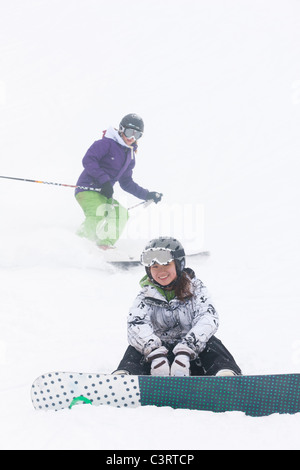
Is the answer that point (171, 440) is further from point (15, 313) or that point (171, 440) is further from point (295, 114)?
point (295, 114)

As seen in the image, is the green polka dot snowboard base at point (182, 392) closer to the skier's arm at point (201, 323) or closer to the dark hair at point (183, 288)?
the skier's arm at point (201, 323)

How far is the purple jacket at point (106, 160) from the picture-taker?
23.4 ft

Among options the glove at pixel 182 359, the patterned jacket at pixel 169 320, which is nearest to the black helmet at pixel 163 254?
the patterned jacket at pixel 169 320

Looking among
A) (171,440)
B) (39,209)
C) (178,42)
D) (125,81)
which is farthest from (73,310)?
(178,42)

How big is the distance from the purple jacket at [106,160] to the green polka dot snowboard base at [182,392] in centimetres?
460

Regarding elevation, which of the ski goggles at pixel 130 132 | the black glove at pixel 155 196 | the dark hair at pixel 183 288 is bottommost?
the dark hair at pixel 183 288

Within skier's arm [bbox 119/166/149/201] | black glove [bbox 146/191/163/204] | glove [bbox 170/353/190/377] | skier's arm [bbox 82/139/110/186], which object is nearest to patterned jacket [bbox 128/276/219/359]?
glove [bbox 170/353/190/377]

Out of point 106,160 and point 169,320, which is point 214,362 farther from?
point 106,160

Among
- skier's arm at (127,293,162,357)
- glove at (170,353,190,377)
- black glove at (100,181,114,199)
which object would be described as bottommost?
glove at (170,353,190,377)

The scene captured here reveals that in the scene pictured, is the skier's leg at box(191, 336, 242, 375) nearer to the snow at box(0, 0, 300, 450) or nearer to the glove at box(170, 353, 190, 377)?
the glove at box(170, 353, 190, 377)

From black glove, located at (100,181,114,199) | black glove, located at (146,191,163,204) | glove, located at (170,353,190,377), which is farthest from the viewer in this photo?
black glove, located at (146,191,163,204)

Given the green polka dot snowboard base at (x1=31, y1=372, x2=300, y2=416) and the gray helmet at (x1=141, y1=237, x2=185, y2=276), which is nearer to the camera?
the green polka dot snowboard base at (x1=31, y1=372, x2=300, y2=416)

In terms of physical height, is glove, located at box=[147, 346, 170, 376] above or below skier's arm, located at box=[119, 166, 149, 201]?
below

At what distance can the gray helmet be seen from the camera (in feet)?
11.1
